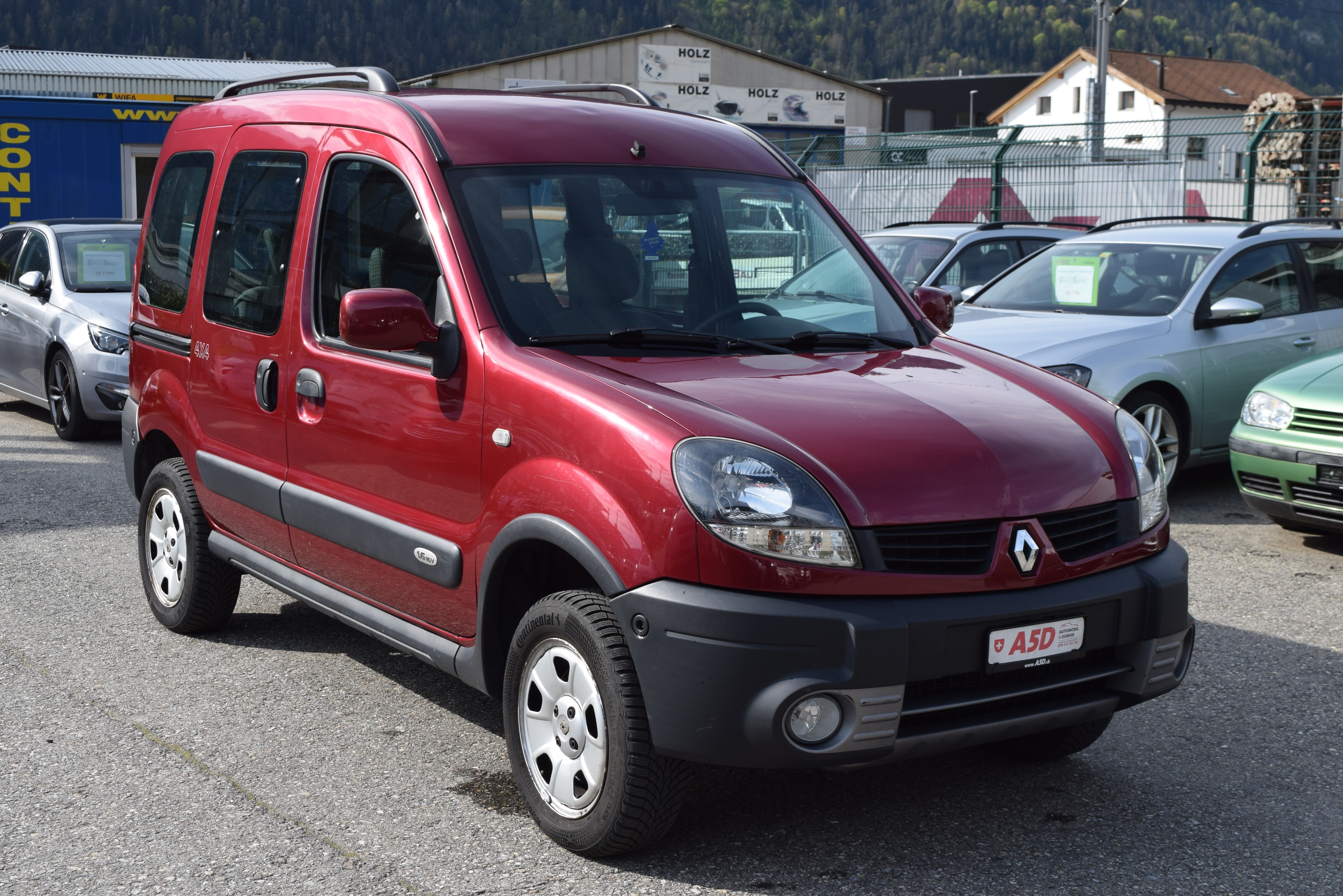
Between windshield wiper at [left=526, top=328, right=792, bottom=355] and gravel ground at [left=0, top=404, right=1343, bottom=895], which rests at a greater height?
windshield wiper at [left=526, top=328, right=792, bottom=355]

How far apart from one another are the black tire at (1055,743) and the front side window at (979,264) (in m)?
7.55

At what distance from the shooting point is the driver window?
332 inches

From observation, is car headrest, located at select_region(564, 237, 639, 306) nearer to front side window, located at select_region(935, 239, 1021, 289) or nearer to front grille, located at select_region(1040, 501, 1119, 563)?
front grille, located at select_region(1040, 501, 1119, 563)

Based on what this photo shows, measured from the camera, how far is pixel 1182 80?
96.8 m

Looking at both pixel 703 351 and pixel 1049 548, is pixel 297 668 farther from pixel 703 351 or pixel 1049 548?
pixel 1049 548

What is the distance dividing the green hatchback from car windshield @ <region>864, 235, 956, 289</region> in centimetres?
458

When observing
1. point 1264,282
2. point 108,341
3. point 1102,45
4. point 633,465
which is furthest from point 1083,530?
point 1102,45

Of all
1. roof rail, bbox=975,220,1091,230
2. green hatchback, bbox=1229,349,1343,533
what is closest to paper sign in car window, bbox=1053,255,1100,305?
green hatchback, bbox=1229,349,1343,533

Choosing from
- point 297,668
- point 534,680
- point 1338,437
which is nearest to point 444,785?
point 534,680

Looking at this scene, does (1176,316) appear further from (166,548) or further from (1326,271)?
(166,548)

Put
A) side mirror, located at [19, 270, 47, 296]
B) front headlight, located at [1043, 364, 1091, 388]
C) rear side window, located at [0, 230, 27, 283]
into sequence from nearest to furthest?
front headlight, located at [1043, 364, 1091, 388] < side mirror, located at [19, 270, 47, 296] < rear side window, located at [0, 230, 27, 283]

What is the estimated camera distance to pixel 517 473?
3600 mm

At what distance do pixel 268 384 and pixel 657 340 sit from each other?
1492 mm

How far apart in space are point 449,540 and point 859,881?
4.63 ft
